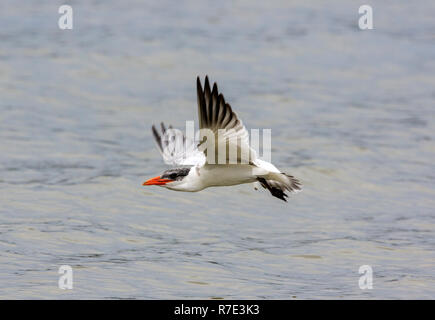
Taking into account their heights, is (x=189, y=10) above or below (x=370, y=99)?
above

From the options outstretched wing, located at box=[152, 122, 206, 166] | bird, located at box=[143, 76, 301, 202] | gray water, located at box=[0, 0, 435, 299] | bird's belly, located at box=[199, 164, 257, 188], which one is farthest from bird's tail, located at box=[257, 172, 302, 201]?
gray water, located at box=[0, 0, 435, 299]

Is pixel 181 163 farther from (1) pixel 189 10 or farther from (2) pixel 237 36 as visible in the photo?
(1) pixel 189 10

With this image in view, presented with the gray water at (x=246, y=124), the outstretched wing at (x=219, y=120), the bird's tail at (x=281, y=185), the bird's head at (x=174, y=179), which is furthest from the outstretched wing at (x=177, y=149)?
the outstretched wing at (x=219, y=120)

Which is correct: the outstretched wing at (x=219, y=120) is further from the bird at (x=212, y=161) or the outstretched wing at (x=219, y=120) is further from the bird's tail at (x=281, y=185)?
the bird's tail at (x=281, y=185)

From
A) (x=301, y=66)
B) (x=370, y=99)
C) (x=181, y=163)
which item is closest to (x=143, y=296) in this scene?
(x=181, y=163)

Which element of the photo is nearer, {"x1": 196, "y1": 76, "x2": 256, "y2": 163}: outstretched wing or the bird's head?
{"x1": 196, "y1": 76, "x2": 256, "y2": 163}: outstretched wing

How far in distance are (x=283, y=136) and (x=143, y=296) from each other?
6.81 metres

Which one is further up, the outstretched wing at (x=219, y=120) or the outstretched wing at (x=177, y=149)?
the outstretched wing at (x=219, y=120)

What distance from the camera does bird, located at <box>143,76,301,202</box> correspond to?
7.91 m

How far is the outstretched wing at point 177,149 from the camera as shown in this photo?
10.0m

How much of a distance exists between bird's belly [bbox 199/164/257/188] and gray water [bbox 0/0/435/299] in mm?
1273

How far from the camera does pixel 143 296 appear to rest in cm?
925

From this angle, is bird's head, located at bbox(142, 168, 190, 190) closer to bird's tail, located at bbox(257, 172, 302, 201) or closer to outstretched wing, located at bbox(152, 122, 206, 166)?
outstretched wing, located at bbox(152, 122, 206, 166)

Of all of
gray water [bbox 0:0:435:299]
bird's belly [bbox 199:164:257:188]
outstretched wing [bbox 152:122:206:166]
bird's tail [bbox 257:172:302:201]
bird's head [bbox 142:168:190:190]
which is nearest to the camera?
bird's belly [bbox 199:164:257:188]
